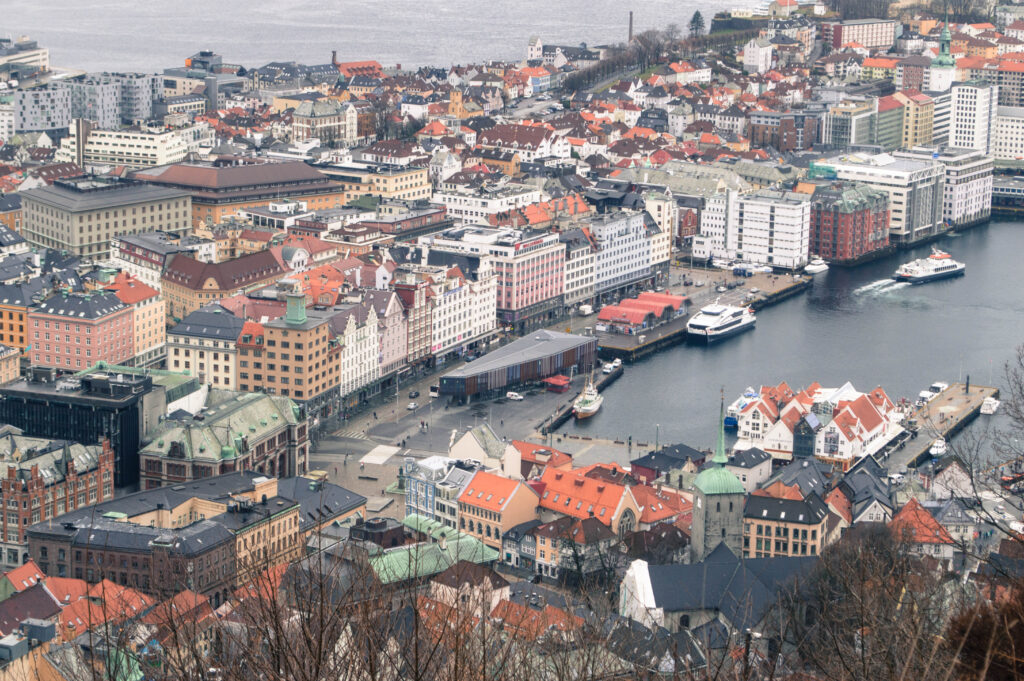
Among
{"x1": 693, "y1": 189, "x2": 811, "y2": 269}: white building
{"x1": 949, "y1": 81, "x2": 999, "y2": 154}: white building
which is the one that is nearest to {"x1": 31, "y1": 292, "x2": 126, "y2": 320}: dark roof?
{"x1": 693, "y1": 189, "x2": 811, "y2": 269}: white building

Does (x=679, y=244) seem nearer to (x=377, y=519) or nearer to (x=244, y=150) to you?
(x=244, y=150)

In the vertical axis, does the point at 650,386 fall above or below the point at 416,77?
below

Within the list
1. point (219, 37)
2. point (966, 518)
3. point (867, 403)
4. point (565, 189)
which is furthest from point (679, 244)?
point (219, 37)

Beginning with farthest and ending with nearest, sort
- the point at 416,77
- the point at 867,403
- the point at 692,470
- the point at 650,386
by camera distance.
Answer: the point at 416,77 → the point at 650,386 → the point at 867,403 → the point at 692,470

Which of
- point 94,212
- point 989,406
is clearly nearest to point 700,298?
point 989,406

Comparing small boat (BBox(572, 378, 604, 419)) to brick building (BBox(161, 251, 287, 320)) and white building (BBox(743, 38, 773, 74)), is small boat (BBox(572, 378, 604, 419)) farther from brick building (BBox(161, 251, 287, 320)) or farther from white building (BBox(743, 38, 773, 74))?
white building (BBox(743, 38, 773, 74))

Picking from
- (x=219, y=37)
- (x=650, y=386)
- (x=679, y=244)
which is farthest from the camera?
(x=219, y=37)

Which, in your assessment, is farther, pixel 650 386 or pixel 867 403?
pixel 650 386
